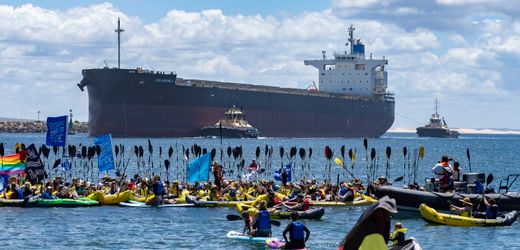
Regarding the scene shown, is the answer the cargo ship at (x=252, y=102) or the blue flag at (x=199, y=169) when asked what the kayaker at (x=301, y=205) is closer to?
the blue flag at (x=199, y=169)

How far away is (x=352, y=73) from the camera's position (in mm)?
160250

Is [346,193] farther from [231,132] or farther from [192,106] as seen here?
[231,132]

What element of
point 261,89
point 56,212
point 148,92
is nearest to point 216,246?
point 56,212

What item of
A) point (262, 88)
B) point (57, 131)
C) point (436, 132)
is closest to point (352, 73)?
point (262, 88)

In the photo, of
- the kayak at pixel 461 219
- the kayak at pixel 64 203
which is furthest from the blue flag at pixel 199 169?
the kayak at pixel 461 219

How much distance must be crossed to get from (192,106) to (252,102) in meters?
12.9

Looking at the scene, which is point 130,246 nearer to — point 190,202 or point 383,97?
point 190,202

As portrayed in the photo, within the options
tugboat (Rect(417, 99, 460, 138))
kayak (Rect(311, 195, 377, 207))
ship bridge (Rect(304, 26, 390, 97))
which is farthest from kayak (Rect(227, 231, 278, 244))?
tugboat (Rect(417, 99, 460, 138))

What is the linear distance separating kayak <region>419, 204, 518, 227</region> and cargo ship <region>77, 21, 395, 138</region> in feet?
297

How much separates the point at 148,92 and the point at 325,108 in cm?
3225

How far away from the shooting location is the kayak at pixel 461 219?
30984 millimetres

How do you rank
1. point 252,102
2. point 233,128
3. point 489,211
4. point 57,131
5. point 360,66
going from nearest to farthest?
point 489,211, point 57,131, point 233,128, point 252,102, point 360,66

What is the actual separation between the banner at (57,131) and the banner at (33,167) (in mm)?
2064

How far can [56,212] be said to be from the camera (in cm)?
3625
